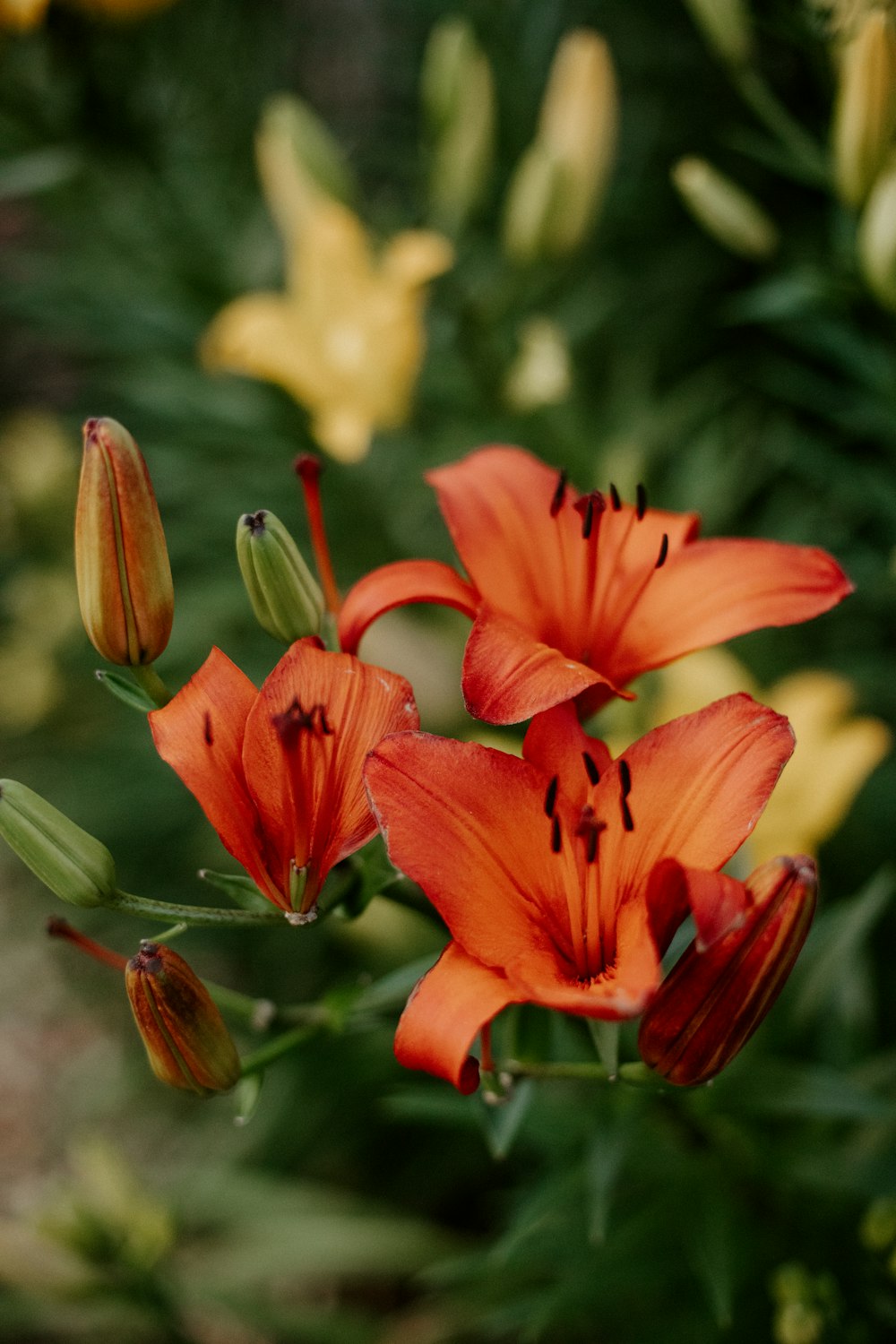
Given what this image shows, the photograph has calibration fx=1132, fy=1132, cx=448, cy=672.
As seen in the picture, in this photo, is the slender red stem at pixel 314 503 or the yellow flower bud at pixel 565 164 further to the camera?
the yellow flower bud at pixel 565 164

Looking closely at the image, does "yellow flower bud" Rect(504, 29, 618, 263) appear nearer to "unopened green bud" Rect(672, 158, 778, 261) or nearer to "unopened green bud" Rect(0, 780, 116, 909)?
"unopened green bud" Rect(672, 158, 778, 261)

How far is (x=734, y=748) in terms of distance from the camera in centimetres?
57

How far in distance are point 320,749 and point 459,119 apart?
98 cm

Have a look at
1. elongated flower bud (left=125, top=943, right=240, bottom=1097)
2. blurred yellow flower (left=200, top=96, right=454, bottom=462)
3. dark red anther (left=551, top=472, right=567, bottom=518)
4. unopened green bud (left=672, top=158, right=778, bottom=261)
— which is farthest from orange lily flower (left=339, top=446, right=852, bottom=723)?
blurred yellow flower (left=200, top=96, right=454, bottom=462)

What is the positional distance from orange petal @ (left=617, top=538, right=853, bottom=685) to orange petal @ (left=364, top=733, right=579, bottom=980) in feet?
0.41

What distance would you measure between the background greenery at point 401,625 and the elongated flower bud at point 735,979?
434 mm

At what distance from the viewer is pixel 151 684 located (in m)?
0.66

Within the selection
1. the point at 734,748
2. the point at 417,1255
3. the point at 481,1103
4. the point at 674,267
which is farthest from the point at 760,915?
the point at 674,267

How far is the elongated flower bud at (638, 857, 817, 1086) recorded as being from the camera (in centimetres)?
52

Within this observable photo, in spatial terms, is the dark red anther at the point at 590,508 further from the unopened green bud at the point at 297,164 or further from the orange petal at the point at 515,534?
the unopened green bud at the point at 297,164

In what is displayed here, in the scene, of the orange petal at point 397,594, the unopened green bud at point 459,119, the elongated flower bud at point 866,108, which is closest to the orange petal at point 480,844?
the orange petal at point 397,594

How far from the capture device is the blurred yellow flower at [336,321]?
4.37 feet

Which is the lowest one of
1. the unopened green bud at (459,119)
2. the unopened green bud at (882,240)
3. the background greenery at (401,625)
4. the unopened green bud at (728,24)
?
the background greenery at (401,625)

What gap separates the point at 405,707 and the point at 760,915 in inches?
8.0
